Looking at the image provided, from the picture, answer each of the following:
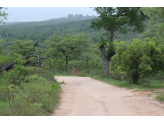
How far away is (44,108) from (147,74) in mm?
9216

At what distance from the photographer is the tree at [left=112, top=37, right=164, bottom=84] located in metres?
12.4

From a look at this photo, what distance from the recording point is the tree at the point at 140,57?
12.4 meters

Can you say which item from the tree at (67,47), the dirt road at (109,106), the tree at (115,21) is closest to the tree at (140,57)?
the dirt road at (109,106)

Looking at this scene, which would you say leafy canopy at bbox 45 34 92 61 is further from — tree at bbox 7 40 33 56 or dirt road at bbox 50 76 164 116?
dirt road at bbox 50 76 164 116

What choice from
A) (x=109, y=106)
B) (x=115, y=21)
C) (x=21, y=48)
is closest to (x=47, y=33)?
(x=21, y=48)

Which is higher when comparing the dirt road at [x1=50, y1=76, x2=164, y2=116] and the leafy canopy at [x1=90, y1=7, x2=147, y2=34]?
the leafy canopy at [x1=90, y1=7, x2=147, y2=34]

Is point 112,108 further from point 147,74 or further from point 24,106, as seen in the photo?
point 147,74

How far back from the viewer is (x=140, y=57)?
41.2 feet

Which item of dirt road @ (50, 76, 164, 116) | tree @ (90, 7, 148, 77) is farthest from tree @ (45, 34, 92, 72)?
dirt road @ (50, 76, 164, 116)

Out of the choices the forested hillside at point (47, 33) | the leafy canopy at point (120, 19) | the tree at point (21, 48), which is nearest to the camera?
the leafy canopy at point (120, 19)

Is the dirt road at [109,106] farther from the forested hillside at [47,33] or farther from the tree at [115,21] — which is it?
the forested hillside at [47,33]

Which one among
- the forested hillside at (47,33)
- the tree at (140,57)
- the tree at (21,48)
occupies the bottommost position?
the tree at (21,48)

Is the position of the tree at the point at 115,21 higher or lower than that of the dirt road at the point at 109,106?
higher

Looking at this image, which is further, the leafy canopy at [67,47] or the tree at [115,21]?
the leafy canopy at [67,47]
